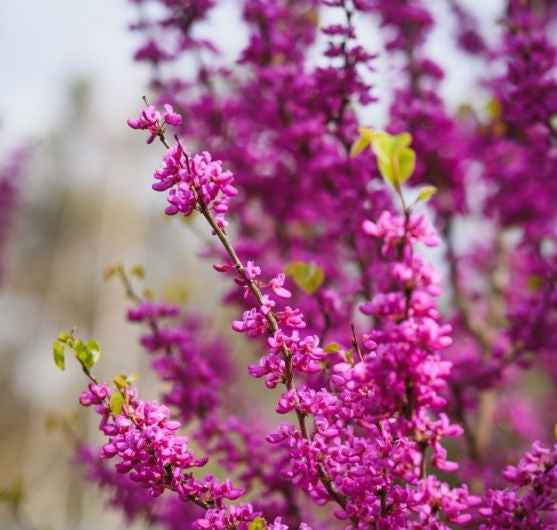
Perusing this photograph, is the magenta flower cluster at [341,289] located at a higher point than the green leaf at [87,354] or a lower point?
higher

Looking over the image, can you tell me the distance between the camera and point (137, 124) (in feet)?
3.92

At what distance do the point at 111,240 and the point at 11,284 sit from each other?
2267 mm

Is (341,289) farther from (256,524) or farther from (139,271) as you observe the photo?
(256,524)

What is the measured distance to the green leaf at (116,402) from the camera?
3.92 feet

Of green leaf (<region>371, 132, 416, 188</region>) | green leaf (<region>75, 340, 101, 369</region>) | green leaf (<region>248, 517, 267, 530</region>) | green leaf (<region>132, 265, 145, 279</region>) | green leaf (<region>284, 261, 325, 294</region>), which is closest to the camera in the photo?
green leaf (<region>371, 132, 416, 188</region>)

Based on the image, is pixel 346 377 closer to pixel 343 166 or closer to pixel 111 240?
pixel 343 166

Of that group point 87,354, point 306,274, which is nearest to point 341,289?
point 306,274

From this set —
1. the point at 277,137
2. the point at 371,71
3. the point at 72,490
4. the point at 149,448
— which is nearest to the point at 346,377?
the point at 149,448

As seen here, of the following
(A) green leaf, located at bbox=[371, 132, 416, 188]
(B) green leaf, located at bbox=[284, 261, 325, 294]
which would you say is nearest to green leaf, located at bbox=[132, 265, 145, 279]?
(B) green leaf, located at bbox=[284, 261, 325, 294]

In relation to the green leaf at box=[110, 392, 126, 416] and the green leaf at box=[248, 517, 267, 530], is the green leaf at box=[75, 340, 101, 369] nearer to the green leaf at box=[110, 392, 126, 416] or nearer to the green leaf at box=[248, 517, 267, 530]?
the green leaf at box=[110, 392, 126, 416]

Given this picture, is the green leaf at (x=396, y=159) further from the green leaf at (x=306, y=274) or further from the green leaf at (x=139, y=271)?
the green leaf at (x=139, y=271)

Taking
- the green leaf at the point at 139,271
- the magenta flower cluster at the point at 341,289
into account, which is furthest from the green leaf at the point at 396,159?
the green leaf at the point at 139,271

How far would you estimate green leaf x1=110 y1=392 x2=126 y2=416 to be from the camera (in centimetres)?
119

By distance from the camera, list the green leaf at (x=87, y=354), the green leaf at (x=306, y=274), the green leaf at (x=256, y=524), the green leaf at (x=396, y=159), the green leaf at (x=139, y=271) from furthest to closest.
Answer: the green leaf at (x=139, y=271) → the green leaf at (x=306, y=274) → the green leaf at (x=87, y=354) → the green leaf at (x=256, y=524) → the green leaf at (x=396, y=159)
